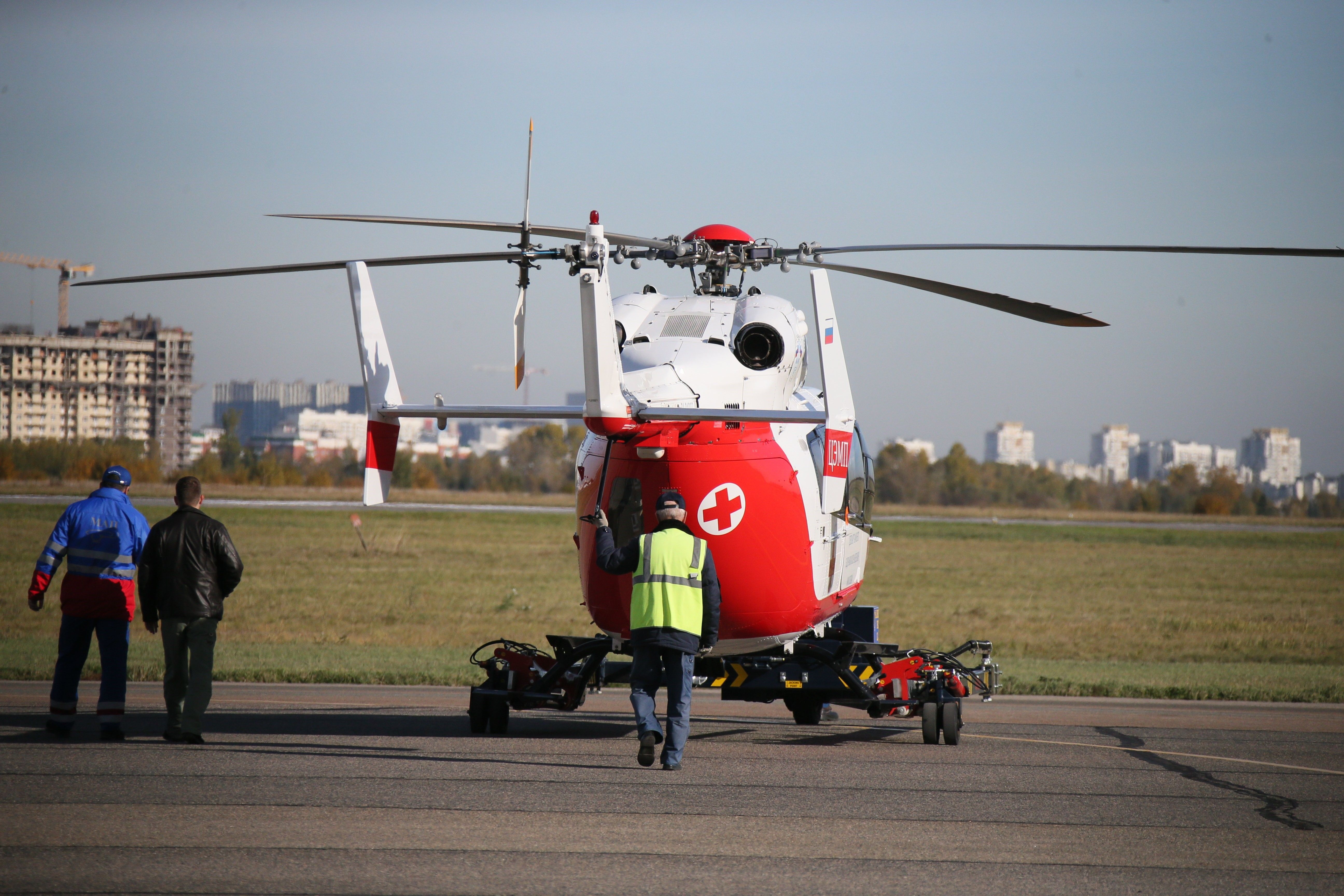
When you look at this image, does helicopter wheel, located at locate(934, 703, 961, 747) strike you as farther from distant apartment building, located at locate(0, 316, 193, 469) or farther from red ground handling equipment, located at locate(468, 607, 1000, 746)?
distant apartment building, located at locate(0, 316, 193, 469)

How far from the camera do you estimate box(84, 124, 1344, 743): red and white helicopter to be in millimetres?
9977

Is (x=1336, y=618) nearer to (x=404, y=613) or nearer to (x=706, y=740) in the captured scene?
(x=404, y=613)

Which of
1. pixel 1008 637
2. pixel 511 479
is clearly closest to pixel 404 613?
pixel 1008 637

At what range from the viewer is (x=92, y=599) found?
35.0 ft

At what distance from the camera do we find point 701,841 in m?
A: 7.16

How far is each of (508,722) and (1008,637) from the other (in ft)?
57.3

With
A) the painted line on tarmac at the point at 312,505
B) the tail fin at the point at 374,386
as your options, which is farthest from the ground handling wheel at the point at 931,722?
the painted line on tarmac at the point at 312,505

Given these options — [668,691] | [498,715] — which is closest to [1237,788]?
[668,691]

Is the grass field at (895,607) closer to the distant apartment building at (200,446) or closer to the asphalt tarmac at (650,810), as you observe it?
the asphalt tarmac at (650,810)

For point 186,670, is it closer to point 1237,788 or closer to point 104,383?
point 1237,788

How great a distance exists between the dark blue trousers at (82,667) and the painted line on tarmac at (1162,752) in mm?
7616

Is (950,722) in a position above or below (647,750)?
below

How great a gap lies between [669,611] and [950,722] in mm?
3326

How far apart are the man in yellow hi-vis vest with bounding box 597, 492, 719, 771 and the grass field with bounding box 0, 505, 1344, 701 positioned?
8303 mm
